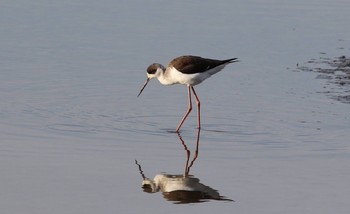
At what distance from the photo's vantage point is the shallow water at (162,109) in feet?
27.2

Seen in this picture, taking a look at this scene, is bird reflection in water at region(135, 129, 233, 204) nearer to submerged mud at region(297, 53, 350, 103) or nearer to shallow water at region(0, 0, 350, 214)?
shallow water at region(0, 0, 350, 214)

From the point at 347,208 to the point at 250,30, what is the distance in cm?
853

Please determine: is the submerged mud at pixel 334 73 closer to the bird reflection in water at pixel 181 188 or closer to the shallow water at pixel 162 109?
the shallow water at pixel 162 109

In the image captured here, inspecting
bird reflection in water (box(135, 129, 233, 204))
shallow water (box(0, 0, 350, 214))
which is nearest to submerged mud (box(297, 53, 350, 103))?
shallow water (box(0, 0, 350, 214))

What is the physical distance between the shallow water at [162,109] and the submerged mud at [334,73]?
16cm

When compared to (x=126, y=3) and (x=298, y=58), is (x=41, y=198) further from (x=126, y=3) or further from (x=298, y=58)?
(x=126, y=3)

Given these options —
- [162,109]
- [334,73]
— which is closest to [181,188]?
[162,109]

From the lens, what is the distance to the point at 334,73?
13750 millimetres

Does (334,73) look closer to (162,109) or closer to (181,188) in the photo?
(162,109)

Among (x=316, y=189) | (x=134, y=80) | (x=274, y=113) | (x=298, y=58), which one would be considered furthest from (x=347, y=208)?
(x=298, y=58)

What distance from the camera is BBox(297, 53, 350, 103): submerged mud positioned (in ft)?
41.2

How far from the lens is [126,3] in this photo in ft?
58.6

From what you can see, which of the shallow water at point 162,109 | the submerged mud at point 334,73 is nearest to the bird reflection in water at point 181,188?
the shallow water at point 162,109

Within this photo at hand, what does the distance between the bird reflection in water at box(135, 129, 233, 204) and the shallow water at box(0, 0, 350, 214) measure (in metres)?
0.09
